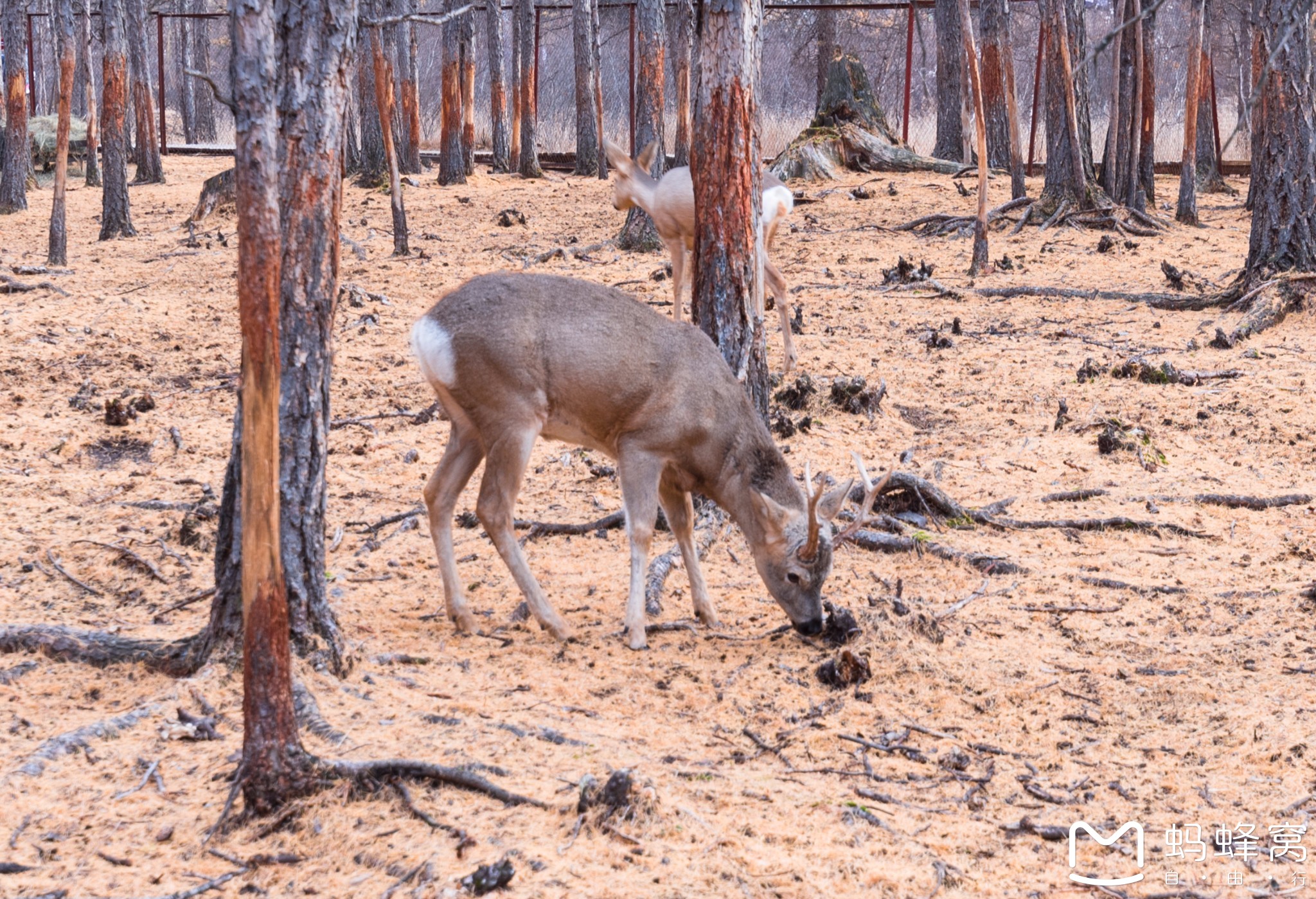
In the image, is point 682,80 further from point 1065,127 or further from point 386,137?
point 1065,127

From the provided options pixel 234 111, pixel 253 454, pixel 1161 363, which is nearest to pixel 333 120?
pixel 234 111

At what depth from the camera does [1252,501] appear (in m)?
7.54

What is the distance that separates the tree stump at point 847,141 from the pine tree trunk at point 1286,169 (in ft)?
27.9

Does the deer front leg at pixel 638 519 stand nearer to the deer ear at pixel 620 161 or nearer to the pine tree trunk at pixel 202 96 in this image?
the deer ear at pixel 620 161

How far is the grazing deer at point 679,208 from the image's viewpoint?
34.3ft

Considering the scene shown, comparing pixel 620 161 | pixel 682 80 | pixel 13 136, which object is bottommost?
pixel 620 161

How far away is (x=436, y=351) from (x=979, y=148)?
8.77 metres

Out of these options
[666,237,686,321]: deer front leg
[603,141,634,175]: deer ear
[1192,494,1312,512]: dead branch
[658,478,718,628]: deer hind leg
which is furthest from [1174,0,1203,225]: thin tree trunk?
[658,478,718,628]: deer hind leg

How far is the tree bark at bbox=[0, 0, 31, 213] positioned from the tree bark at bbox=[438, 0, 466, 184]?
246 inches

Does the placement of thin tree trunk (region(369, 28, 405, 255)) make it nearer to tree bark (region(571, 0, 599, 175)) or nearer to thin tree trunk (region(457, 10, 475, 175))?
thin tree trunk (region(457, 10, 475, 175))

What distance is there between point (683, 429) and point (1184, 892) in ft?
9.80

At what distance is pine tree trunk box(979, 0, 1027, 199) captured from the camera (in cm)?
1605

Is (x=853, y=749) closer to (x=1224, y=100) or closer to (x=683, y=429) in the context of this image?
(x=683, y=429)

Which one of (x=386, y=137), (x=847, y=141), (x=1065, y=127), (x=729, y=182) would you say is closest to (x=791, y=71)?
(x=847, y=141)
